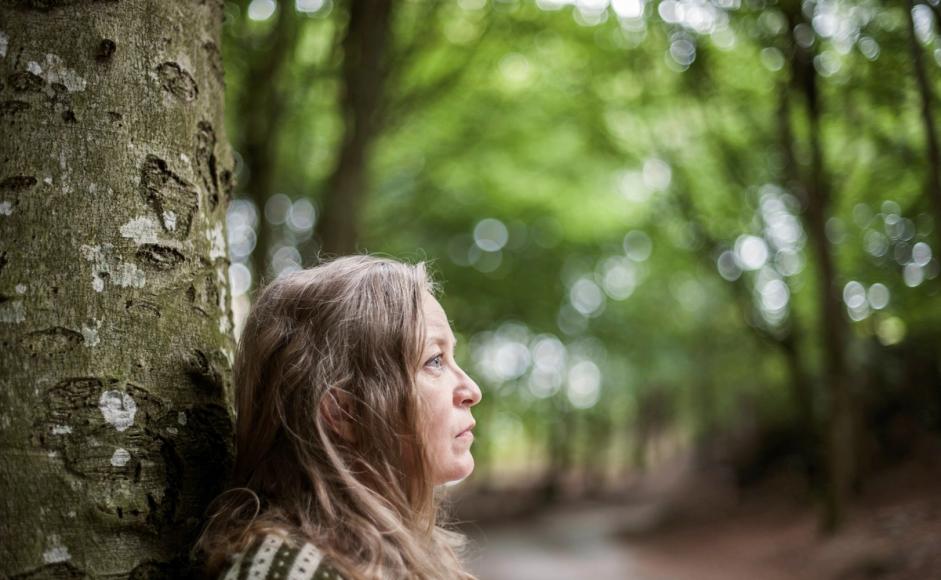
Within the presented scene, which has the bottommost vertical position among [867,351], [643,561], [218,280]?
[643,561]

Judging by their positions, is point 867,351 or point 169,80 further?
point 867,351

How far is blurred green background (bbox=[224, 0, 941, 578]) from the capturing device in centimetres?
987

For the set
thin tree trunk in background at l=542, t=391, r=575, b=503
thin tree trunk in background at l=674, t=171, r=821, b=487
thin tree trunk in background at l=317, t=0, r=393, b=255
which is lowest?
thin tree trunk in background at l=542, t=391, r=575, b=503

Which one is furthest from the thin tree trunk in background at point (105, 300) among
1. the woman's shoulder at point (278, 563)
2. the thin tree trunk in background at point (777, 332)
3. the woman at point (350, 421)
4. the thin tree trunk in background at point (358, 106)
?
the thin tree trunk in background at point (777, 332)

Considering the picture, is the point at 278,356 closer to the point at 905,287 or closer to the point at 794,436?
the point at 905,287

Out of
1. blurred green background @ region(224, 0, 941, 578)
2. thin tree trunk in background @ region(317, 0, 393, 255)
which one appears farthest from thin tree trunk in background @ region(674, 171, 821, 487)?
thin tree trunk in background @ region(317, 0, 393, 255)

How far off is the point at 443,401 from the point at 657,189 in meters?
13.8

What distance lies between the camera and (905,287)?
11.3 m

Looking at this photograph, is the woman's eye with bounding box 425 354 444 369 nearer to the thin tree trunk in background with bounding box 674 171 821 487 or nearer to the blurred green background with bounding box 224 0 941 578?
the blurred green background with bounding box 224 0 941 578

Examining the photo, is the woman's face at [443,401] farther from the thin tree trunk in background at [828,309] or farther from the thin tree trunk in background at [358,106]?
the thin tree trunk in background at [828,309]

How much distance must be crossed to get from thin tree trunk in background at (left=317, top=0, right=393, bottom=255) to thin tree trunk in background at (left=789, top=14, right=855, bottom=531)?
5.34 m

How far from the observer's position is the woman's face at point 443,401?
1.90 m

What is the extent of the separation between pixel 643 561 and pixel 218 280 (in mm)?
14427

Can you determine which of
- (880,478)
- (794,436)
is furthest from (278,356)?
(794,436)
